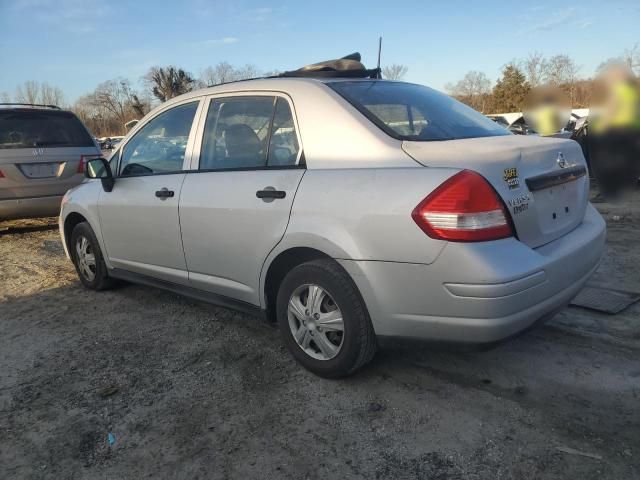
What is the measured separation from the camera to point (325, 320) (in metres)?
2.87

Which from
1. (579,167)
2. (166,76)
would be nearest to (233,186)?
(579,167)

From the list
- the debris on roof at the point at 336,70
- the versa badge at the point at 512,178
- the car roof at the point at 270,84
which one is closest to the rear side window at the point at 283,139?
the car roof at the point at 270,84

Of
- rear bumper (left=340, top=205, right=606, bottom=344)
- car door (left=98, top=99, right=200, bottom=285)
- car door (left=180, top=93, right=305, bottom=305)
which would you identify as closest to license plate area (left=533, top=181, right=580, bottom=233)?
rear bumper (left=340, top=205, right=606, bottom=344)

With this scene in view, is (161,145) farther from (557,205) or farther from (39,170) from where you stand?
(39,170)

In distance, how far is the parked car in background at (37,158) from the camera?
22.4 ft

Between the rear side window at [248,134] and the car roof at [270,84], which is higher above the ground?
the car roof at [270,84]

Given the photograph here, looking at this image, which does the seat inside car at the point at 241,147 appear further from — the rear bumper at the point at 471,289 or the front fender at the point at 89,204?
the front fender at the point at 89,204

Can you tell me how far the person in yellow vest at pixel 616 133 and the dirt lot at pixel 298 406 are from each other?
16.2 ft

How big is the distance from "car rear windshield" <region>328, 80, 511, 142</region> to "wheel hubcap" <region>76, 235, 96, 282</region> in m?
2.96

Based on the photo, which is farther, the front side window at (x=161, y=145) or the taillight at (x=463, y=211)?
the front side window at (x=161, y=145)

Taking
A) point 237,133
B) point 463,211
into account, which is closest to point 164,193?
point 237,133

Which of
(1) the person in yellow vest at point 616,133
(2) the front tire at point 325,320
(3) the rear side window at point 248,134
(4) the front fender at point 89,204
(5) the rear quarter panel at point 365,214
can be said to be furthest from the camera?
(1) the person in yellow vest at point 616,133

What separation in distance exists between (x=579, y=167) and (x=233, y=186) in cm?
203

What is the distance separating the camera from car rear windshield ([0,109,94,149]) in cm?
695
